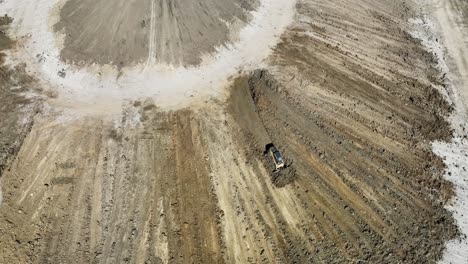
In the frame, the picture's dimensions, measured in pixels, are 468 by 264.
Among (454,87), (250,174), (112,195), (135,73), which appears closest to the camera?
(112,195)

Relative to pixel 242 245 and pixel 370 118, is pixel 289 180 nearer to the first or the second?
pixel 242 245

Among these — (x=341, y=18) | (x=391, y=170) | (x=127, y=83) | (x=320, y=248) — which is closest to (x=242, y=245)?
(x=320, y=248)

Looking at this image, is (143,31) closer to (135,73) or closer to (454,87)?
(135,73)

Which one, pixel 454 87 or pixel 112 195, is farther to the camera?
pixel 454 87

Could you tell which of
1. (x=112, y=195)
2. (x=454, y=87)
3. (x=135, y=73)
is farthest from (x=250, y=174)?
(x=454, y=87)

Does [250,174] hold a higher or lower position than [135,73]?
lower

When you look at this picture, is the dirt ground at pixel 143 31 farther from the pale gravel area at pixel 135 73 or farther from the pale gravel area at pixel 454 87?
the pale gravel area at pixel 454 87
